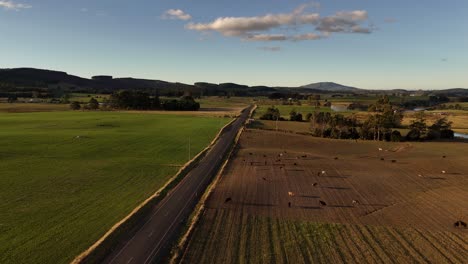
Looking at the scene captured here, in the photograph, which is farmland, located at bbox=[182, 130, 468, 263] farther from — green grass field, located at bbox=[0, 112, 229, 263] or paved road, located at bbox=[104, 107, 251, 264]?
green grass field, located at bbox=[0, 112, 229, 263]

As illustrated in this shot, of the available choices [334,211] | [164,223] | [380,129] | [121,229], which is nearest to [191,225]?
[164,223]

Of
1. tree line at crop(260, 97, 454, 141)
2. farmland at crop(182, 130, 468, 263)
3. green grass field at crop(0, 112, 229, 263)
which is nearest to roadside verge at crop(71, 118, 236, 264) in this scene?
green grass field at crop(0, 112, 229, 263)

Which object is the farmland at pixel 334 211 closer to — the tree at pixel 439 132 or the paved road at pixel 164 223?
the paved road at pixel 164 223

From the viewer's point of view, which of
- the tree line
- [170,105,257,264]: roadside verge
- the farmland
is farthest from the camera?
the tree line

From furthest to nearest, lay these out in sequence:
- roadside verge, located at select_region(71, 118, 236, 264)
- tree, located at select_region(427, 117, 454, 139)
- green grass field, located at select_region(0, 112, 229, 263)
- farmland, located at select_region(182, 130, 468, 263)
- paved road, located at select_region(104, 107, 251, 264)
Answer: tree, located at select_region(427, 117, 454, 139)
green grass field, located at select_region(0, 112, 229, 263)
farmland, located at select_region(182, 130, 468, 263)
paved road, located at select_region(104, 107, 251, 264)
roadside verge, located at select_region(71, 118, 236, 264)

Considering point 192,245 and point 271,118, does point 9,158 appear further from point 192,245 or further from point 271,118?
point 271,118

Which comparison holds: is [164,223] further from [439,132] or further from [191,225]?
[439,132]

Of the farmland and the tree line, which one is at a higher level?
the tree line
